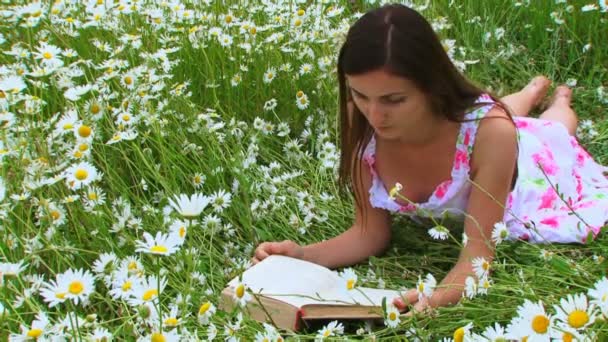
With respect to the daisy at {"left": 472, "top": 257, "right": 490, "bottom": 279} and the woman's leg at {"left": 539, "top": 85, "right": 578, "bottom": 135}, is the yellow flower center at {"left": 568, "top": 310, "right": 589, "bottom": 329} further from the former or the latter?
the woman's leg at {"left": 539, "top": 85, "right": 578, "bottom": 135}

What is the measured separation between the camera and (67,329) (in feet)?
3.25

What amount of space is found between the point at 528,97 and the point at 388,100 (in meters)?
0.94

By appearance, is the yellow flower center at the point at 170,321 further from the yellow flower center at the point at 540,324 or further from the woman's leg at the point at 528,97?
the woman's leg at the point at 528,97

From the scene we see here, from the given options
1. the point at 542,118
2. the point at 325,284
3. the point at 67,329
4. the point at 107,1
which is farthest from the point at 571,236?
the point at 107,1

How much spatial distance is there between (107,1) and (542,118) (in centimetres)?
120

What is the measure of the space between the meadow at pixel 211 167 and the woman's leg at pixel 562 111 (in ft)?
0.19

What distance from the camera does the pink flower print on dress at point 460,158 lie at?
4.66 ft

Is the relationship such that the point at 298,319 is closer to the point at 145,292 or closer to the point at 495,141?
the point at 145,292

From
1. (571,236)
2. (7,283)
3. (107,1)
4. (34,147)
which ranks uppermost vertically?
(107,1)

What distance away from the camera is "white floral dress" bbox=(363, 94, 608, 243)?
1431 millimetres

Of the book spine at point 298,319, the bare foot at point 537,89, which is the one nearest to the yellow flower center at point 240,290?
the book spine at point 298,319

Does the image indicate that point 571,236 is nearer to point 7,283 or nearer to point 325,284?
point 325,284

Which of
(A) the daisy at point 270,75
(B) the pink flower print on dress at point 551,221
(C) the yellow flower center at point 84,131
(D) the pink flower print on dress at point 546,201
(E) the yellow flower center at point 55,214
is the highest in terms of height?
(A) the daisy at point 270,75

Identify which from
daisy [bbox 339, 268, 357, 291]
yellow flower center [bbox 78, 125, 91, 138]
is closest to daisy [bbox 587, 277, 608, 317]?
daisy [bbox 339, 268, 357, 291]
